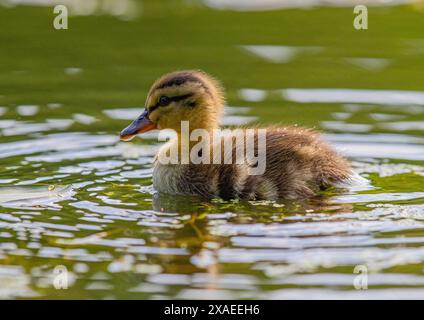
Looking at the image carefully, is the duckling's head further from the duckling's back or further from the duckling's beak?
the duckling's back

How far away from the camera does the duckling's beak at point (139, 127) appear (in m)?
8.89

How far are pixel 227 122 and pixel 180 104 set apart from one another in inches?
66.9

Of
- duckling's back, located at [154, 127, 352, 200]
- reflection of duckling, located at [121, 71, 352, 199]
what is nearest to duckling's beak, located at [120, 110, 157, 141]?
reflection of duckling, located at [121, 71, 352, 199]

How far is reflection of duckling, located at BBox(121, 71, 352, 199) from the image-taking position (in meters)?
8.30

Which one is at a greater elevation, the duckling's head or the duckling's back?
the duckling's head

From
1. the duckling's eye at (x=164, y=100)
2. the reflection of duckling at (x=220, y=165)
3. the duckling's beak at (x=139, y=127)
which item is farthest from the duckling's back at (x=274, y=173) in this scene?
the duckling's eye at (x=164, y=100)

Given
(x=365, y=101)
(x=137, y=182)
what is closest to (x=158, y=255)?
(x=137, y=182)

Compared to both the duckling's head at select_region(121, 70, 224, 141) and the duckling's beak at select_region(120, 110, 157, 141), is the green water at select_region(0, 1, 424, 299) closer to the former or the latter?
the duckling's beak at select_region(120, 110, 157, 141)

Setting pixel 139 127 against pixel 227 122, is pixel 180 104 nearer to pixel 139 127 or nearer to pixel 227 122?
pixel 139 127

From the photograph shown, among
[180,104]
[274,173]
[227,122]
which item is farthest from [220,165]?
[227,122]

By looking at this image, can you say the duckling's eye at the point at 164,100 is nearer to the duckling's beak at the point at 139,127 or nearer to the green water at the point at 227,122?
the duckling's beak at the point at 139,127

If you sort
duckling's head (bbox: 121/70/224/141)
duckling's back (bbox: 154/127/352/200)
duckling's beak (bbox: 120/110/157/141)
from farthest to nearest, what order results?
1. duckling's beak (bbox: 120/110/157/141)
2. duckling's head (bbox: 121/70/224/141)
3. duckling's back (bbox: 154/127/352/200)

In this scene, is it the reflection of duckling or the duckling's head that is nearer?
the reflection of duckling

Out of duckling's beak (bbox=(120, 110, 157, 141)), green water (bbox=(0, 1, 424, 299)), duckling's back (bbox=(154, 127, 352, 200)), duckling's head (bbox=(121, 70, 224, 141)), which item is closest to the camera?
green water (bbox=(0, 1, 424, 299))
